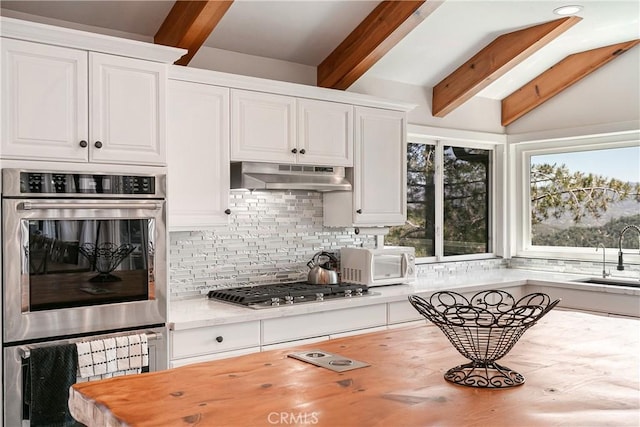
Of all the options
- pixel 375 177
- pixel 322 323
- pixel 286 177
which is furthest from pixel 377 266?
pixel 286 177

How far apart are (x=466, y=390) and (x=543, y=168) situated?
4.48 metres

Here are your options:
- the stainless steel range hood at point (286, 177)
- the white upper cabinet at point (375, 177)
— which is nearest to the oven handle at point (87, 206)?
the stainless steel range hood at point (286, 177)

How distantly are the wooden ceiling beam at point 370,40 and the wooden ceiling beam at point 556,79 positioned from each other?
1987mm

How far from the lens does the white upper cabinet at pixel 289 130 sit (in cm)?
357

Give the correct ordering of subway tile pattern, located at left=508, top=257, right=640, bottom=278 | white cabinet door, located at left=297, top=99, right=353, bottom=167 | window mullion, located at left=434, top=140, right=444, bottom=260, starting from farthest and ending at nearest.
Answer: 1. window mullion, located at left=434, top=140, right=444, bottom=260
2. subway tile pattern, located at left=508, top=257, right=640, bottom=278
3. white cabinet door, located at left=297, top=99, right=353, bottom=167

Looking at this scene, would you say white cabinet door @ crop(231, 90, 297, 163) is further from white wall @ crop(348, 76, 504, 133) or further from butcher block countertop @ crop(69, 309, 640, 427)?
butcher block countertop @ crop(69, 309, 640, 427)

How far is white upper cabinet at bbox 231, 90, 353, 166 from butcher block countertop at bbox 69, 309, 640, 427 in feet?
6.48

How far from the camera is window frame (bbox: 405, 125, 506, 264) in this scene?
199 inches

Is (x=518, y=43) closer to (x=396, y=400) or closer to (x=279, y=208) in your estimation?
(x=279, y=208)

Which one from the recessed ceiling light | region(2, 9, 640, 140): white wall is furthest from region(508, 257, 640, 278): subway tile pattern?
the recessed ceiling light

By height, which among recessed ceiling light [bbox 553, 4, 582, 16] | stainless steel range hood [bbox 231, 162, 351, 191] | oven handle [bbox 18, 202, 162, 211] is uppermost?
recessed ceiling light [bbox 553, 4, 582, 16]

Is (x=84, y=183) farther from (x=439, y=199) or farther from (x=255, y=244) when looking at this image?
(x=439, y=199)

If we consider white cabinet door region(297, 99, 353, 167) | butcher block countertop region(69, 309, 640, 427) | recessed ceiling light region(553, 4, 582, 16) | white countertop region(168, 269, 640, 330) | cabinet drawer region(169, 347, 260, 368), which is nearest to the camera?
butcher block countertop region(69, 309, 640, 427)

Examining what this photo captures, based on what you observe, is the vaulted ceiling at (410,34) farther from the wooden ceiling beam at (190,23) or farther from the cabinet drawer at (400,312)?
the cabinet drawer at (400,312)
